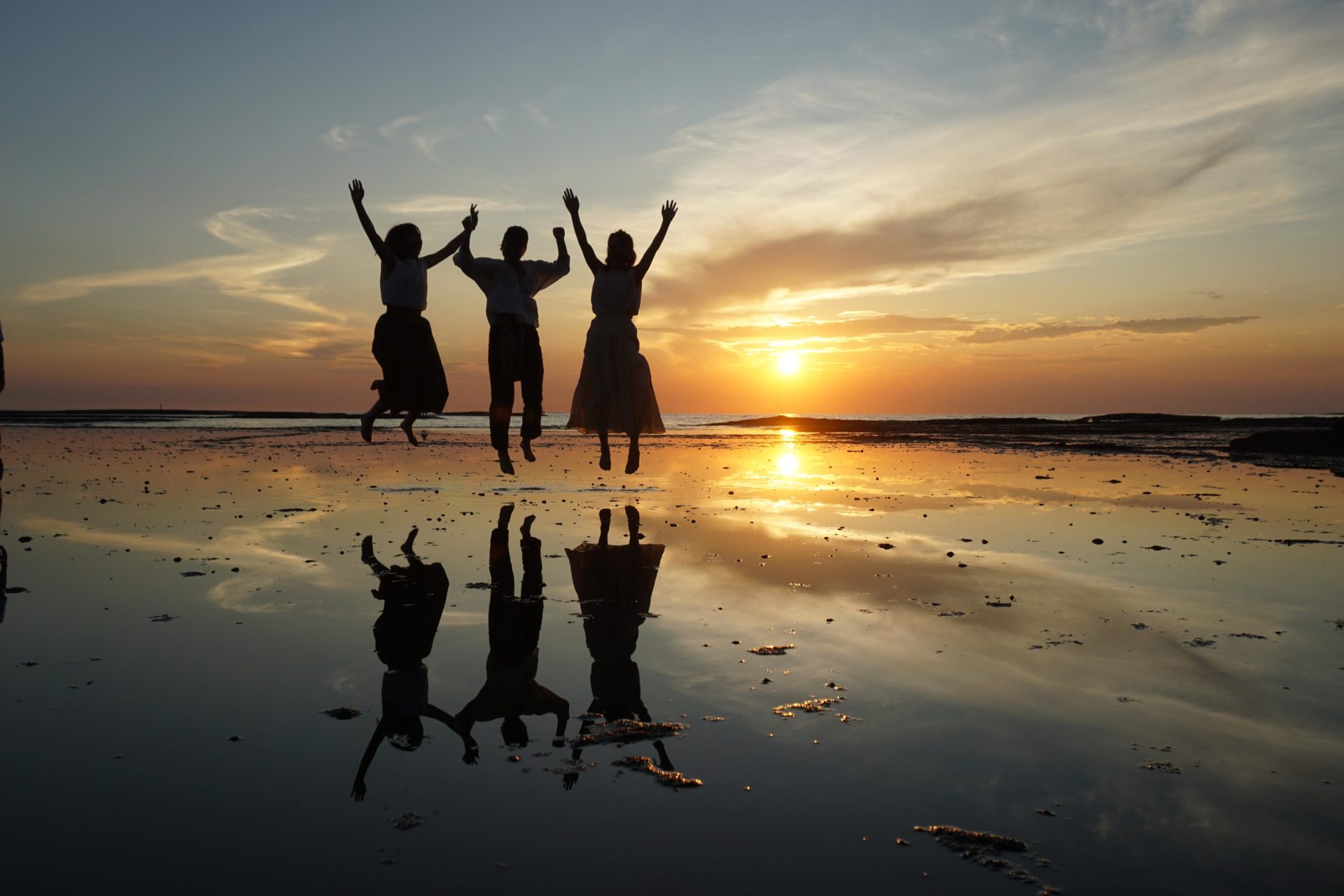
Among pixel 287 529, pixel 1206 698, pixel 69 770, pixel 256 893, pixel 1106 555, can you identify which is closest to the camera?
pixel 256 893

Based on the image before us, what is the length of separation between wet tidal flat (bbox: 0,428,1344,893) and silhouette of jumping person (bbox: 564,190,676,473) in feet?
11.9

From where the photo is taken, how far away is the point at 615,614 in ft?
21.4

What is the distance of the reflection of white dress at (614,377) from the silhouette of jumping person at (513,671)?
19.6ft

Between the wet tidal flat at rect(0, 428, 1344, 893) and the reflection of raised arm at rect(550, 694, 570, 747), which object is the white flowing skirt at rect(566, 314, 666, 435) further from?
the reflection of raised arm at rect(550, 694, 570, 747)

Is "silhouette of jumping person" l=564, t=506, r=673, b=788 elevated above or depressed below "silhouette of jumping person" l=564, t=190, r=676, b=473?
below

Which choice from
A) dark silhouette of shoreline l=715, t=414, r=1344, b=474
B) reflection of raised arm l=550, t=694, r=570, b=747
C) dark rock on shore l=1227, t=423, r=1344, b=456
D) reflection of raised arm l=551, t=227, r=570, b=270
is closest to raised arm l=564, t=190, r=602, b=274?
reflection of raised arm l=551, t=227, r=570, b=270

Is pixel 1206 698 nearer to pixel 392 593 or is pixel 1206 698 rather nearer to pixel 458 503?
pixel 392 593

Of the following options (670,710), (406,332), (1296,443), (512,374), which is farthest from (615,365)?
(1296,443)

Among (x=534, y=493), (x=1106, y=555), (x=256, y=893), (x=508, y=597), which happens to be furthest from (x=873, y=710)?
(x=534, y=493)

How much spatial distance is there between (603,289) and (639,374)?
4.88ft

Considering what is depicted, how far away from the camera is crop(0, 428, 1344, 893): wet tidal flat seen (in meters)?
3.00

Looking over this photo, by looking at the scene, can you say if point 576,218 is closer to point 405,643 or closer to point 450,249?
point 450,249

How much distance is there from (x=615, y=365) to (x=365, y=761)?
1051 cm

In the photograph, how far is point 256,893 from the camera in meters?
2.73
